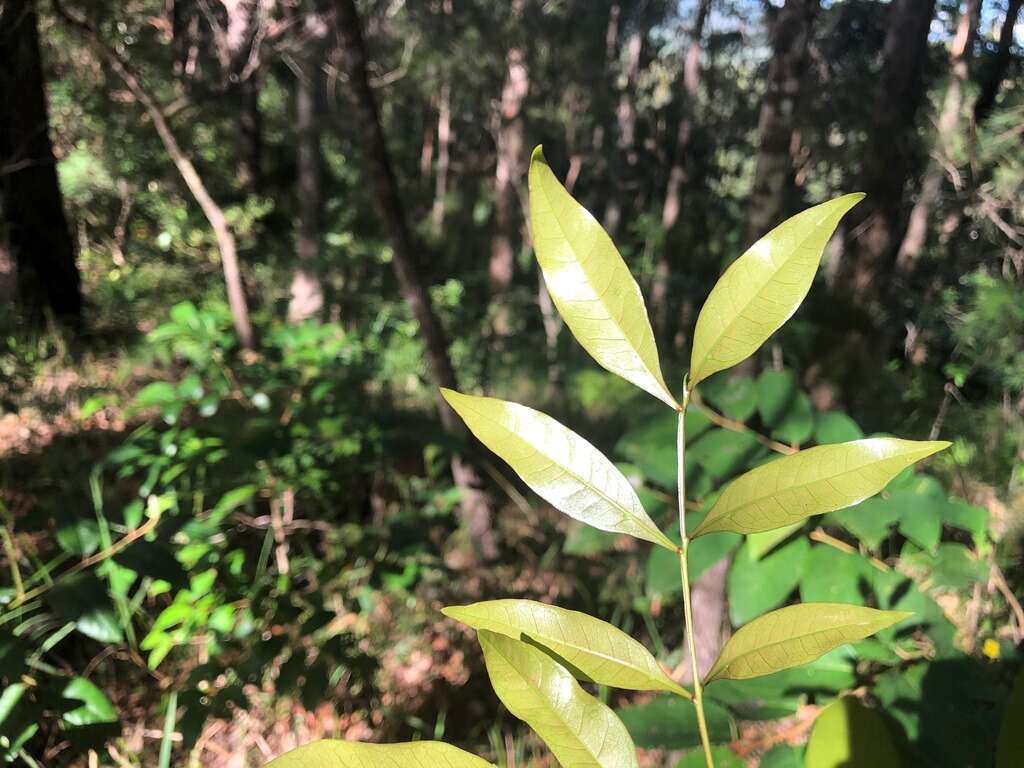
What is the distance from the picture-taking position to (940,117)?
A: 4.35m

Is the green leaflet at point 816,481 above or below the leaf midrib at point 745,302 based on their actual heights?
below

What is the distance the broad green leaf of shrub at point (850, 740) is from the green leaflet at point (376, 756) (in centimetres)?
28

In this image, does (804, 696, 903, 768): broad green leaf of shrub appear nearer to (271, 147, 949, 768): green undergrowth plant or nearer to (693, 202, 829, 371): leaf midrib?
(271, 147, 949, 768): green undergrowth plant

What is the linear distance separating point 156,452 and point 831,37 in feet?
36.4

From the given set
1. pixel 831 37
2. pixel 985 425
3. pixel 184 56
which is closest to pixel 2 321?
pixel 184 56

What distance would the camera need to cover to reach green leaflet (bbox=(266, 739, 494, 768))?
250 mm

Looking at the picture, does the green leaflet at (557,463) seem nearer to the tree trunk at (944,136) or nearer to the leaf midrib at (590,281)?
the leaf midrib at (590,281)

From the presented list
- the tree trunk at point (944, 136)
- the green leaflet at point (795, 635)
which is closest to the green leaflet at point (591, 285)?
the green leaflet at point (795, 635)

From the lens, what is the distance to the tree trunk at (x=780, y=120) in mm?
1677

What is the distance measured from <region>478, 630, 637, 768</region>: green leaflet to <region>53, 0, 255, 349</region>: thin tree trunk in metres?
1.95

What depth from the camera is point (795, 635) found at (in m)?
0.29

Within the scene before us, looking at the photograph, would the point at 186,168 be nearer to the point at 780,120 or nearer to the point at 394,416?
the point at 394,416

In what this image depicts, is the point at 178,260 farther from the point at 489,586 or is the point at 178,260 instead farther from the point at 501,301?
the point at 489,586

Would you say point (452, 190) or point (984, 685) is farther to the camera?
point (452, 190)
